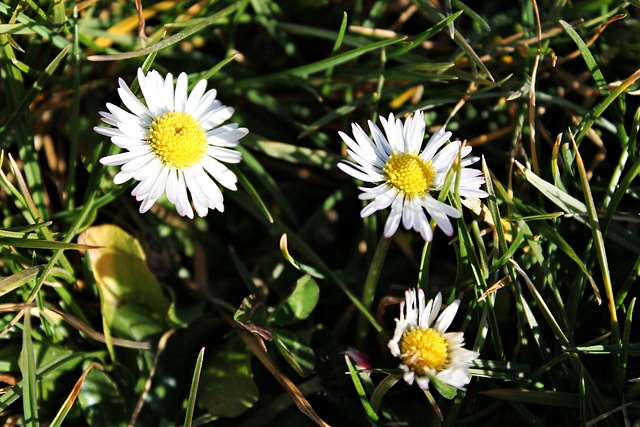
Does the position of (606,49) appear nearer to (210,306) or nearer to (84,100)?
(210,306)

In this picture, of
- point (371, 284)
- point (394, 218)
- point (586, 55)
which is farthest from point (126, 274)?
point (586, 55)

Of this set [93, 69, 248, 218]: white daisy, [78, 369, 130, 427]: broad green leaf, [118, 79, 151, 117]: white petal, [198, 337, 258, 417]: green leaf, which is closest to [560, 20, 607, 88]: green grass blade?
[93, 69, 248, 218]: white daisy

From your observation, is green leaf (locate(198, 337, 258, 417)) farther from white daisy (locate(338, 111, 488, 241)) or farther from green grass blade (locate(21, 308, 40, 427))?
white daisy (locate(338, 111, 488, 241))

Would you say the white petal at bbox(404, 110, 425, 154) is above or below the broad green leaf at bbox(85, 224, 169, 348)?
above

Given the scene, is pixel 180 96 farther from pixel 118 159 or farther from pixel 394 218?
pixel 394 218

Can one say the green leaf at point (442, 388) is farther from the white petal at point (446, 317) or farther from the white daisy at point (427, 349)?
the white petal at point (446, 317)
